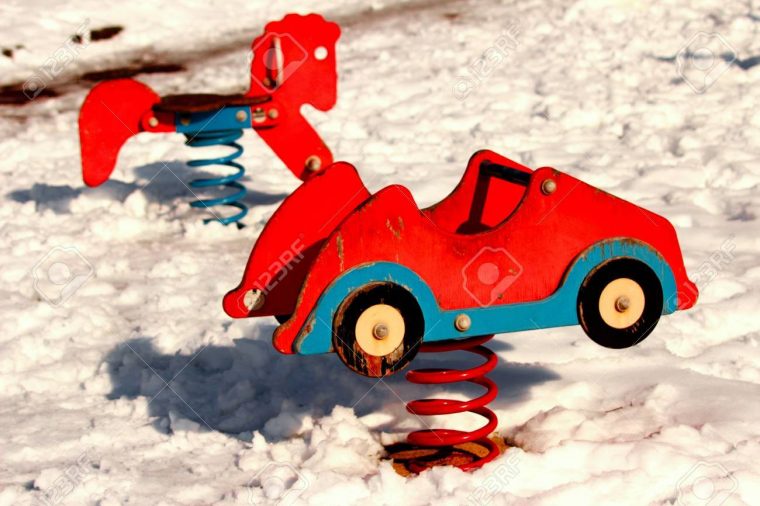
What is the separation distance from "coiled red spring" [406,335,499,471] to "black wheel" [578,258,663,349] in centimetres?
38

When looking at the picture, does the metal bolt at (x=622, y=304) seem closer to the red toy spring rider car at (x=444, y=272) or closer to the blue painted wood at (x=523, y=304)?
the red toy spring rider car at (x=444, y=272)

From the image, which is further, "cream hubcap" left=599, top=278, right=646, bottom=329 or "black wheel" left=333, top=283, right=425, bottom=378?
"cream hubcap" left=599, top=278, right=646, bottom=329

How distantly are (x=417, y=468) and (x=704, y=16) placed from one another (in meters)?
6.75

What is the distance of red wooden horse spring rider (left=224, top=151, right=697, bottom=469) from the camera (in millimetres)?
3074

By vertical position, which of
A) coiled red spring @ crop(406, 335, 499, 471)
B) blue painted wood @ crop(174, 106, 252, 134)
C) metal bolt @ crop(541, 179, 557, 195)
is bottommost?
coiled red spring @ crop(406, 335, 499, 471)

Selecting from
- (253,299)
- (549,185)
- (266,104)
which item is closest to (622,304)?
(549,185)

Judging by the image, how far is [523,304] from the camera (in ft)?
10.6

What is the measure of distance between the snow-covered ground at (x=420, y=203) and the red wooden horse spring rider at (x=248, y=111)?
Result: 16.1 inches

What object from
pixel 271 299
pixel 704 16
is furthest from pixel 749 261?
pixel 704 16

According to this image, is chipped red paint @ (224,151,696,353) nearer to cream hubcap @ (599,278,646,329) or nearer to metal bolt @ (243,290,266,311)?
metal bolt @ (243,290,266,311)
